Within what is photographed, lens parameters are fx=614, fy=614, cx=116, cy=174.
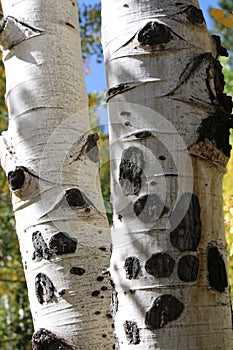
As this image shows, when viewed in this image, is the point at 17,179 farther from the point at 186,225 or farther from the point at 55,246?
the point at 186,225

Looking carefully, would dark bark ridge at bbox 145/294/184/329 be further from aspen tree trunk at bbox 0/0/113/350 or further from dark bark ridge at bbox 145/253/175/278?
aspen tree trunk at bbox 0/0/113/350

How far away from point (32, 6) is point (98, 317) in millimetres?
897

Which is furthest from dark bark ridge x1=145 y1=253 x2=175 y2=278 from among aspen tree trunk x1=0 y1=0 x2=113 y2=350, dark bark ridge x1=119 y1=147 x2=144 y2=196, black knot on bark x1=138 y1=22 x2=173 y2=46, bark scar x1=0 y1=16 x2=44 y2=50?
bark scar x1=0 y1=16 x2=44 y2=50

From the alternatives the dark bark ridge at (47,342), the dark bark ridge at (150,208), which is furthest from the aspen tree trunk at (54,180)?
the dark bark ridge at (150,208)

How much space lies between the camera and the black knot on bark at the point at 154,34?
1.19 metres

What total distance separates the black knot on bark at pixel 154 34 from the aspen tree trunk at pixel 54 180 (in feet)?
1.83

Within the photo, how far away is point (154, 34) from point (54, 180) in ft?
1.91

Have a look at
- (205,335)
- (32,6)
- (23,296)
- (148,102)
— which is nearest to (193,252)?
(205,335)

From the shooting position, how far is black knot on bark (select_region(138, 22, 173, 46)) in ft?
3.90

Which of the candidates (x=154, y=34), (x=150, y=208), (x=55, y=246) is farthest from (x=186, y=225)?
(x=55, y=246)

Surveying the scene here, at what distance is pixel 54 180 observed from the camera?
1.64m

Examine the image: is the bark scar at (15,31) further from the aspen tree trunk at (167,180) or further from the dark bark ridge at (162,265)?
the dark bark ridge at (162,265)

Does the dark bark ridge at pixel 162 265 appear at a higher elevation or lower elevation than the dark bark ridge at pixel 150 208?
lower

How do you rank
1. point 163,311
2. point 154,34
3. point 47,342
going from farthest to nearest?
point 47,342 → point 154,34 → point 163,311
